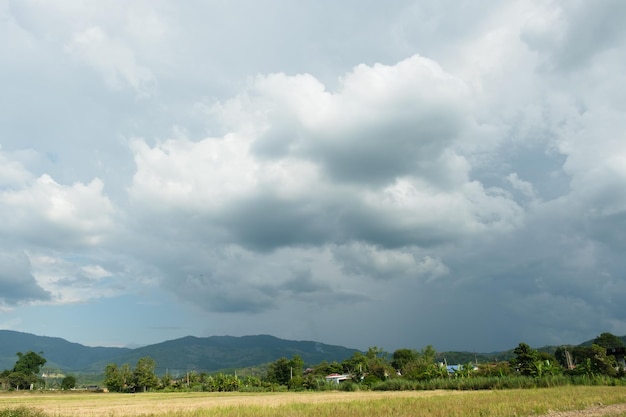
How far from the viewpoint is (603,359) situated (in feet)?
222

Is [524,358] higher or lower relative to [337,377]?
higher

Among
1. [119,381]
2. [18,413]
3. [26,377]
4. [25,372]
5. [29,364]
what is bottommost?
[119,381]

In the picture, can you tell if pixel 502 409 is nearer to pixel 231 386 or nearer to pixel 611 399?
pixel 611 399

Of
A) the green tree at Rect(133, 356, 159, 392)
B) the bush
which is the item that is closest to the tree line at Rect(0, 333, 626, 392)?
the green tree at Rect(133, 356, 159, 392)

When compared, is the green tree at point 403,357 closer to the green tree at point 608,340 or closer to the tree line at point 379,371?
the tree line at point 379,371

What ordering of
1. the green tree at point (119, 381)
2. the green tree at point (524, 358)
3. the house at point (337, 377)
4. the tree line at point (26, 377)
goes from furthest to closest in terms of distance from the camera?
the tree line at point (26, 377), the house at point (337, 377), the green tree at point (119, 381), the green tree at point (524, 358)

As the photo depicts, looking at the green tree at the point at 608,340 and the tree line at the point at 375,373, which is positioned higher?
the green tree at the point at 608,340

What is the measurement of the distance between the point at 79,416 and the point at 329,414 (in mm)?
21279

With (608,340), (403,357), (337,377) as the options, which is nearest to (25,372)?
(337,377)

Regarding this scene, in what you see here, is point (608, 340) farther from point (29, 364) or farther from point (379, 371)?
point (29, 364)

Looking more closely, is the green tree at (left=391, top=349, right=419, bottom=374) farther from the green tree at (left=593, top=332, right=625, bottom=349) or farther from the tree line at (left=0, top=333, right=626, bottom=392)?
the green tree at (left=593, top=332, right=625, bottom=349)

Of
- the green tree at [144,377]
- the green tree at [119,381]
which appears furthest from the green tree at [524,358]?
the green tree at [119,381]

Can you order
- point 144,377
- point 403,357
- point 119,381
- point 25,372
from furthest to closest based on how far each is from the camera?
point 25,372 → point 403,357 → point 119,381 → point 144,377

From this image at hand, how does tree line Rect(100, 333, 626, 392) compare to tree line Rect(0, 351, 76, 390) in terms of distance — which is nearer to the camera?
tree line Rect(100, 333, 626, 392)
